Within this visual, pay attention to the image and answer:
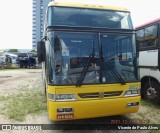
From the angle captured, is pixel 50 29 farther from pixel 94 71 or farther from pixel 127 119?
pixel 127 119

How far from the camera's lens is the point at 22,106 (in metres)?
7.97

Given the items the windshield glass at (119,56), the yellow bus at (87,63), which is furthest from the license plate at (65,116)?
the windshield glass at (119,56)

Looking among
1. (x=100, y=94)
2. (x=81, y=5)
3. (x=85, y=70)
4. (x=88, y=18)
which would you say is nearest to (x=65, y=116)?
(x=100, y=94)

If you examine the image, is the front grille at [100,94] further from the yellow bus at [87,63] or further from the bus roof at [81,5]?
the bus roof at [81,5]

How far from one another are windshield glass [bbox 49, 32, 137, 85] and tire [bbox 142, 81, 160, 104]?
8.02 ft

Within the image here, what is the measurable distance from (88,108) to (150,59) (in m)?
3.64

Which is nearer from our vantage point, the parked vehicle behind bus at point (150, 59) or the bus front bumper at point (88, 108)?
the bus front bumper at point (88, 108)

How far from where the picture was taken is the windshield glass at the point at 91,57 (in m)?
5.23

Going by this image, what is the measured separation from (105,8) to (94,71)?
1804mm

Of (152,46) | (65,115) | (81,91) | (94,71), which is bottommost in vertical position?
(65,115)

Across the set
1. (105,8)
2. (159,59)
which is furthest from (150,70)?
(105,8)

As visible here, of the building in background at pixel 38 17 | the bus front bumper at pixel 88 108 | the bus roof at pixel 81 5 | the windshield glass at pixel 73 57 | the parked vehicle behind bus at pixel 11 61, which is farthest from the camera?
the building in background at pixel 38 17

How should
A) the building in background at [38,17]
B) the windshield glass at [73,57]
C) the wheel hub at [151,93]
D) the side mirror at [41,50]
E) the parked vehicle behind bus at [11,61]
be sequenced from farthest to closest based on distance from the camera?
the building in background at [38,17] → the parked vehicle behind bus at [11,61] → the wheel hub at [151,93] → the side mirror at [41,50] → the windshield glass at [73,57]

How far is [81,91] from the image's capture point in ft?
17.2
